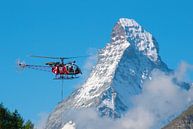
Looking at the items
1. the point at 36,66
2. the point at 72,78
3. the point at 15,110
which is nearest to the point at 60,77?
the point at 72,78

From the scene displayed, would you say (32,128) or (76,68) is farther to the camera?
(76,68)

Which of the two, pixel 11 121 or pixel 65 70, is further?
pixel 65 70

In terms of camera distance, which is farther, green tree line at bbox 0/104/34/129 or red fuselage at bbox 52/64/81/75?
red fuselage at bbox 52/64/81/75

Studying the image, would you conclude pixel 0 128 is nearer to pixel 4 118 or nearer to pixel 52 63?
pixel 4 118

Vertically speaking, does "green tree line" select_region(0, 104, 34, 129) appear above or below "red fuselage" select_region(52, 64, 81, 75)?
below

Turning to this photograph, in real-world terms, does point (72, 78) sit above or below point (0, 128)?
above

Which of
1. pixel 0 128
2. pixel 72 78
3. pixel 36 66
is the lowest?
pixel 0 128

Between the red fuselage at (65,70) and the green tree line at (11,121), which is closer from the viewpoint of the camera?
the green tree line at (11,121)

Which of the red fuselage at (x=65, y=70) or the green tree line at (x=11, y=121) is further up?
the red fuselage at (x=65, y=70)
